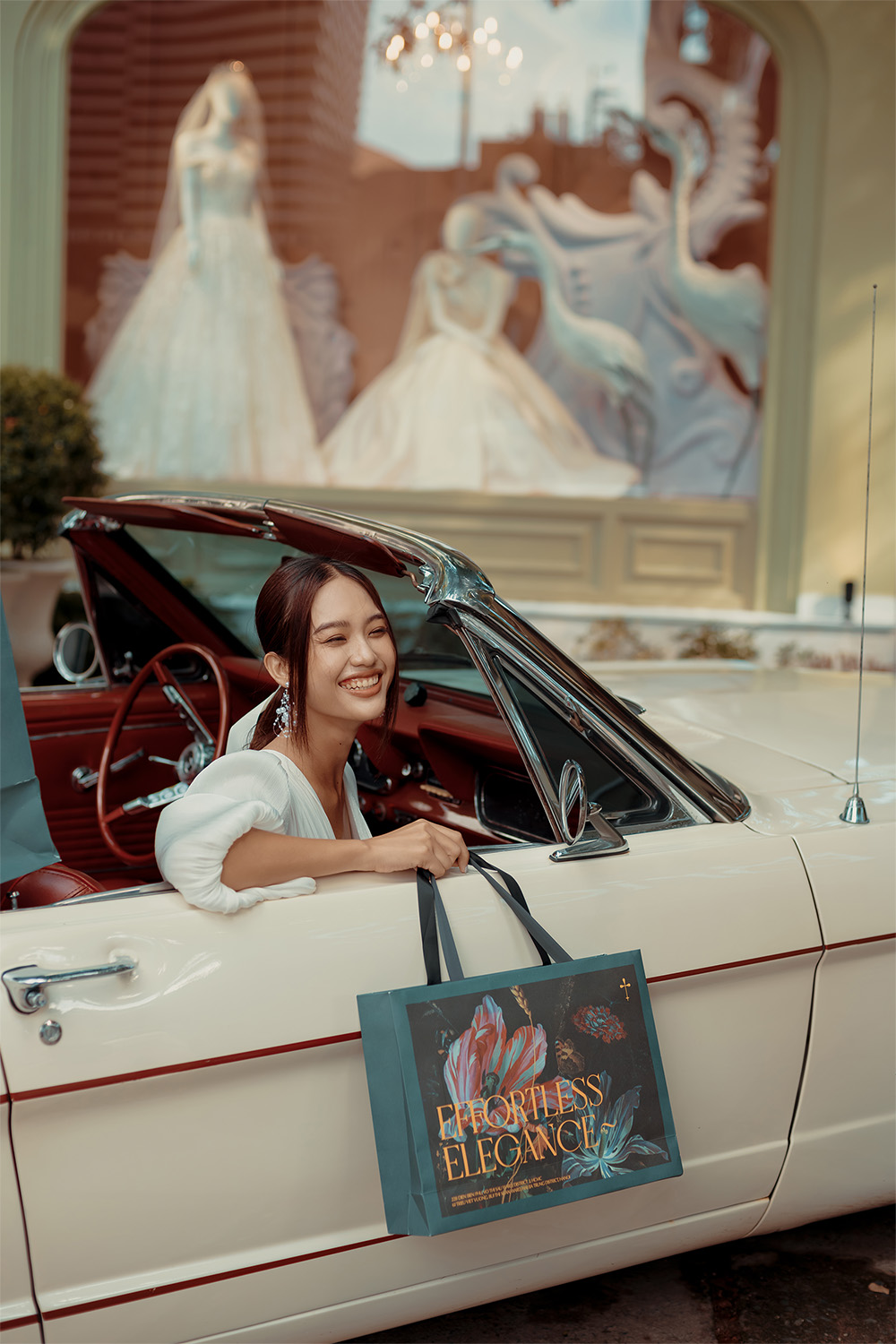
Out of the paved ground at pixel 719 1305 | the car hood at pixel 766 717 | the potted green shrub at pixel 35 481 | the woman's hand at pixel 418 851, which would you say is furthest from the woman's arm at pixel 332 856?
the potted green shrub at pixel 35 481

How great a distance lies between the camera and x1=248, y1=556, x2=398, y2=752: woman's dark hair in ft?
5.36

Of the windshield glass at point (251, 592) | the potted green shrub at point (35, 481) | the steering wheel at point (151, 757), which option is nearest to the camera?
the windshield glass at point (251, 592)

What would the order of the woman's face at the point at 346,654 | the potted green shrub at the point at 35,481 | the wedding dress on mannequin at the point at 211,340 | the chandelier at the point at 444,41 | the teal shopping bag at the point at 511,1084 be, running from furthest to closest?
the wedding dress on mannequin at the point at 211,340 < the chandelier at the point at 444,41 < the potted green shrub at the point at 35,481 < the woman's face at the point at 346,654 < the teal shopping bag at the point at 511,1084

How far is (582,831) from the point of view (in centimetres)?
159

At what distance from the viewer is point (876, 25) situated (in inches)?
281

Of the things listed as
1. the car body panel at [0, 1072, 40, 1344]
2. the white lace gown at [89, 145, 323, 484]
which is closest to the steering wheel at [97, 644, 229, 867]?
the car body panel at [0, 1072, 40, 1344]

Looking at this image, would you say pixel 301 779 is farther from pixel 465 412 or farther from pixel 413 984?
pixel 465 412

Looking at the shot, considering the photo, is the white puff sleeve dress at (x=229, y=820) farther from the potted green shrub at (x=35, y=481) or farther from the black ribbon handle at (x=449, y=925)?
the potted green shrub at (x=35, y=481)

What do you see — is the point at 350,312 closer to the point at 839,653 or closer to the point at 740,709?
the point at 839,653

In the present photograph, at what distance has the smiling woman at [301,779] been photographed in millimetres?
1455

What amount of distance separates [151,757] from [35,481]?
155 inches

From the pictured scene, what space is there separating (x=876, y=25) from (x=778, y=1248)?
7759 mm

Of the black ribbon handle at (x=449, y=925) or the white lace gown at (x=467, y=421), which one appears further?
the white lace gown at (x=467, y=421)

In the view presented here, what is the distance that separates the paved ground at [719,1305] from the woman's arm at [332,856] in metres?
0.89
